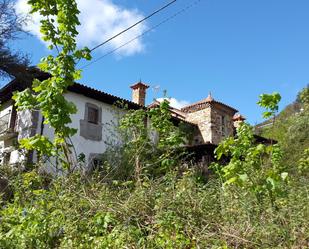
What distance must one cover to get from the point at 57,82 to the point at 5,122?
13.5m

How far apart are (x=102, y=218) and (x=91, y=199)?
43 cm

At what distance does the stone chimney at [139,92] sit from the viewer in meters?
21.9

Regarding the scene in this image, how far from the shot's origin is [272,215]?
3.13 m

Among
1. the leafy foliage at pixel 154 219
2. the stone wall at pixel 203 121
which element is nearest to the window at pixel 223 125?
the stone wall at pixel 203 121

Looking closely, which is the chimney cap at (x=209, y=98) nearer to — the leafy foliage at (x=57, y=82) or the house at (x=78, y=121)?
the house at (x=78, y=121)

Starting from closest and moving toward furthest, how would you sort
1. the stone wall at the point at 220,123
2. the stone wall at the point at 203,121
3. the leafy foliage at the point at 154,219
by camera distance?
the leafy foliage at the point at 154,219 → the stone wall at the point at 203,121 → the stone wall at the point at 220,123

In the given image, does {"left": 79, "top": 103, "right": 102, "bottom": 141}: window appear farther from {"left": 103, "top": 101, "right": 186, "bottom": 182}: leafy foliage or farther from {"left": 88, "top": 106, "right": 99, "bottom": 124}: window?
{"left": 103, "top": 101, "right": 186, "bottom": 182}: leafy foliage

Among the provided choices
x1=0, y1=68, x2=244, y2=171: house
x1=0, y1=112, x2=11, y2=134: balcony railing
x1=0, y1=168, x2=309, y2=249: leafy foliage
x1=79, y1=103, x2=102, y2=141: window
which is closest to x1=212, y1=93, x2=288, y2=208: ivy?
x1=0, y1=168, x2=309, y2=249: leafy foliage

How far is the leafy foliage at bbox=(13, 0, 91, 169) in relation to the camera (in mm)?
4629

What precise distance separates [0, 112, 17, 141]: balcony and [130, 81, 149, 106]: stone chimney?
7216 mm

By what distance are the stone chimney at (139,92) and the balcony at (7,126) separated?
722cm

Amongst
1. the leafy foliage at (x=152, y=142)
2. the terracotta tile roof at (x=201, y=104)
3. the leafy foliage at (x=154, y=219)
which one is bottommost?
the leafy foliage at (x=154, y=219)

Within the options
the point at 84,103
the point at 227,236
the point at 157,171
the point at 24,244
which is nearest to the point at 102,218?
the point at 24,244

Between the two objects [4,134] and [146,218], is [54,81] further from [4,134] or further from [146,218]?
[4,134]
